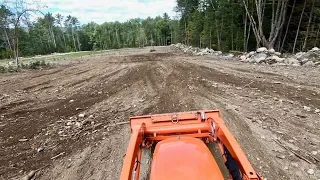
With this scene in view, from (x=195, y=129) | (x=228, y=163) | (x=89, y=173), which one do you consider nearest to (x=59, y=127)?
(x=89, y=173)

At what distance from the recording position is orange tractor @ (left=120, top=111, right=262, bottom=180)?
2217 mm

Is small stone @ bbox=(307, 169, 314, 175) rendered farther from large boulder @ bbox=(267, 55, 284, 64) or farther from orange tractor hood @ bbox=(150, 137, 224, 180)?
large boulder @ bbox=(267, 55, 284, 64)

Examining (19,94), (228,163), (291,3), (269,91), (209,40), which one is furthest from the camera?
(209,40)

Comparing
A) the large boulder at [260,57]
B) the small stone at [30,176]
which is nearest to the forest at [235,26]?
the large boulder at [260,57]

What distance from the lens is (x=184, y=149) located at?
256cm

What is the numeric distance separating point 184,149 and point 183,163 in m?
0.27

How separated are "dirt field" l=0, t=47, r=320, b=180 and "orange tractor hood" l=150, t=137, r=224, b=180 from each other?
1.59 meters

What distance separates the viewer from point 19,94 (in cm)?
901

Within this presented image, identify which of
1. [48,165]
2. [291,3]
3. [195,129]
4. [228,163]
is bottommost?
[48,165]

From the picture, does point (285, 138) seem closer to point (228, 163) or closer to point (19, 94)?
point (228, 163)

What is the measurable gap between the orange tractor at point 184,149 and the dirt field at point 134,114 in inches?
44.0

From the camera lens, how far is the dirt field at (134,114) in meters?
4.11

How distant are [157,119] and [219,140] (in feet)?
2.88

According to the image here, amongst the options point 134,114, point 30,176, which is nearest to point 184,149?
point 30,176
